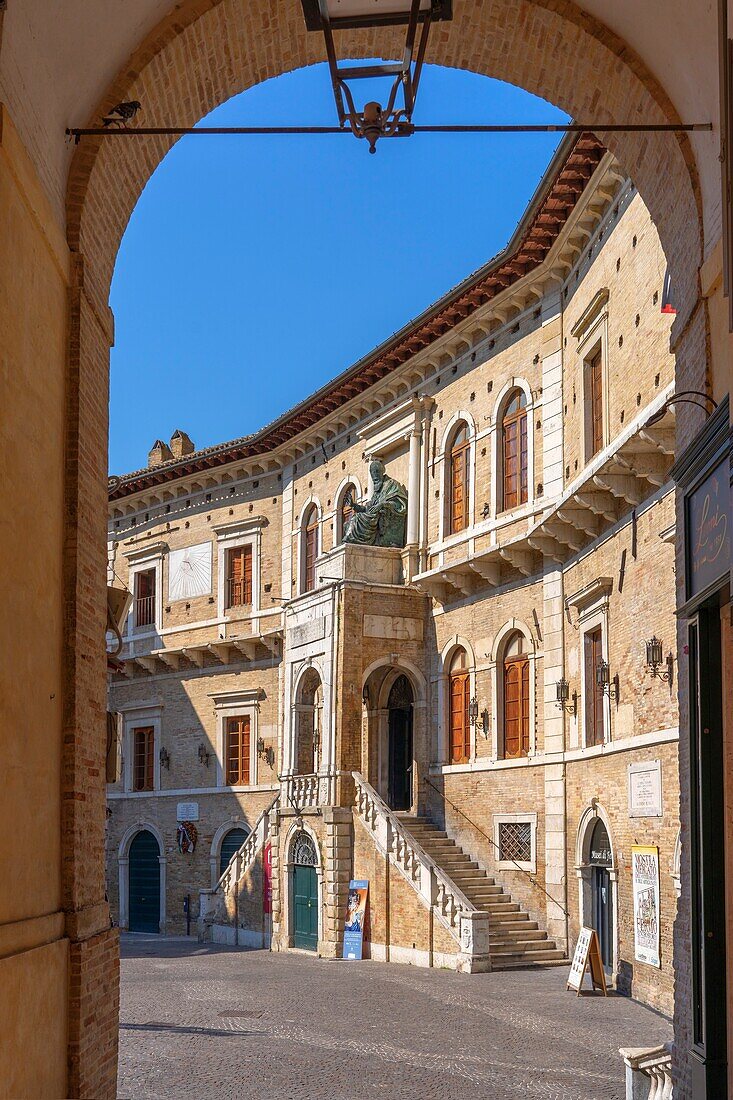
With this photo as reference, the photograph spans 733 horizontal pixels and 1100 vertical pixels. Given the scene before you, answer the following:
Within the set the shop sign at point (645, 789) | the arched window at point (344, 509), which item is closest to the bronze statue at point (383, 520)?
the arched window at point (344, 509)

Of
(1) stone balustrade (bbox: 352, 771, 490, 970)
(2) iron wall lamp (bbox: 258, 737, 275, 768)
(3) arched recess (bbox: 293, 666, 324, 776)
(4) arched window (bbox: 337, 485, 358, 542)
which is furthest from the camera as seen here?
(2) iron wall lamp (bbox: 258, 737, 275, 768)

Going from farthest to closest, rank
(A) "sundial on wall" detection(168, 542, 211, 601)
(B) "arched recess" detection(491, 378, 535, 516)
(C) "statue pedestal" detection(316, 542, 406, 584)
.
A: (A) "sundial on wall" detection(168, 542, 211, 601) < (C) "statue pedestal" detection(316, 542, 406, 584) < (B) "arched recess" detection(491, 378, 535, 516)

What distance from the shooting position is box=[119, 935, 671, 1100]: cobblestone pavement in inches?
497

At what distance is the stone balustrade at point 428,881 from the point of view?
2066cm

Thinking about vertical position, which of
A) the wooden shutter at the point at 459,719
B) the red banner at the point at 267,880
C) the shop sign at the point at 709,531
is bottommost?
the red banner at the point at 267,880

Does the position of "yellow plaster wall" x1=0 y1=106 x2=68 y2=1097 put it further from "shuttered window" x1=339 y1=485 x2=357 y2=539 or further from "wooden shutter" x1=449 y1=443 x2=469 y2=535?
"shuttered window" x1=339 y1=485 x2=357 y2=539

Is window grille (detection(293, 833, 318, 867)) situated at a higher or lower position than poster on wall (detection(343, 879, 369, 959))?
higher

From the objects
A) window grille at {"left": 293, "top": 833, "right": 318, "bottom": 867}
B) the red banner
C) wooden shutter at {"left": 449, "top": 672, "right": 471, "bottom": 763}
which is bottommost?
the red banner

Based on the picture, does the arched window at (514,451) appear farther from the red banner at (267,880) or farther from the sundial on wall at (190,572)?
the sundial on wall at (190,572)

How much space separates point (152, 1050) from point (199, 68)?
34.2ft

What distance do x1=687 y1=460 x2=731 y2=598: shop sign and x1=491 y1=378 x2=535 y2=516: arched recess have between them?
1466 centimetres

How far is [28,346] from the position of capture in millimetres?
7262

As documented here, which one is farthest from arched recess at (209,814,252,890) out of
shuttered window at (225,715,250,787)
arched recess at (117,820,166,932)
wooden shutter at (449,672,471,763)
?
wooden shutter at (449,672,471,763)

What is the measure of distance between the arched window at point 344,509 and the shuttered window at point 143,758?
31.3 feet
